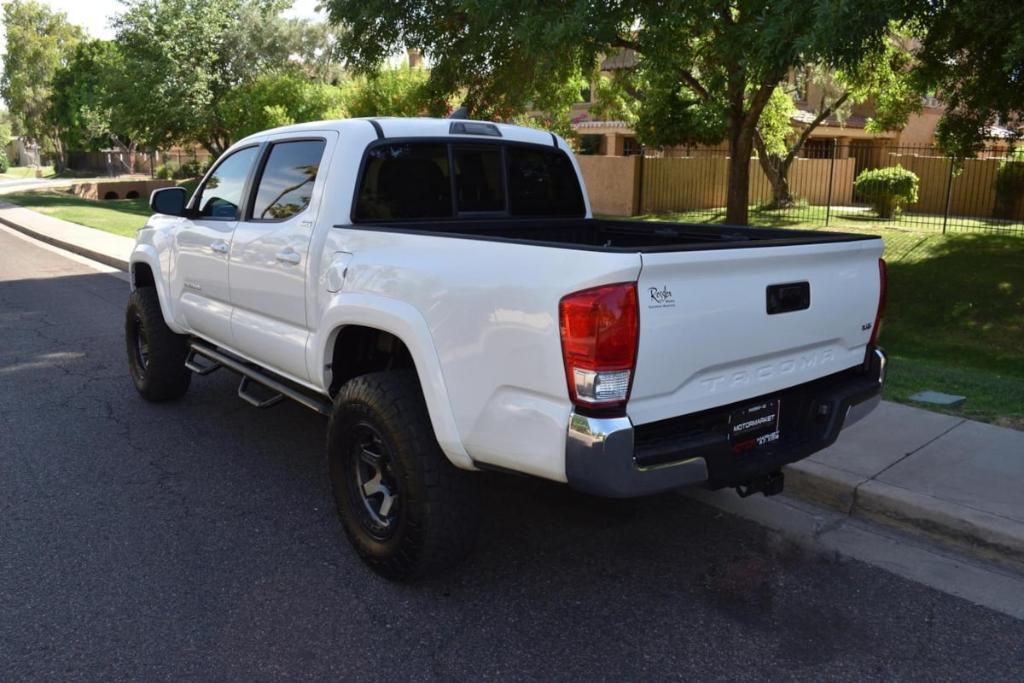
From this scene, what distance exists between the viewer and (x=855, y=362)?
12.8 ft

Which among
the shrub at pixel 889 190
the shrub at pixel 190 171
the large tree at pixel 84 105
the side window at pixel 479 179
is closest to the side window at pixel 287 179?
the side window at pixel 479 179

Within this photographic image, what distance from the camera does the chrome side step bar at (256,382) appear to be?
4371mm

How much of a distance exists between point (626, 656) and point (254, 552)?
5.99 ft

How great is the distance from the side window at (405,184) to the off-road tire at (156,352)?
2.56 metres

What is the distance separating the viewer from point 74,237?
61.1 feet

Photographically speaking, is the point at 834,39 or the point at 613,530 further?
the point at 834,39

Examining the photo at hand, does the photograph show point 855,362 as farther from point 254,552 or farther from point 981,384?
point 981,384

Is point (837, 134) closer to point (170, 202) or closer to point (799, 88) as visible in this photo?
point (799, 88)

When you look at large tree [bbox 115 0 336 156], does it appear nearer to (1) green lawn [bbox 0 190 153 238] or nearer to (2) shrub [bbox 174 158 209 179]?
(1) green lawn [bbox 0 190 153 238]

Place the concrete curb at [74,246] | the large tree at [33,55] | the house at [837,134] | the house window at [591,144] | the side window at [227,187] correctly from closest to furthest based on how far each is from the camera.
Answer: the side window at [227,187]
the concrete curb at [74,246]
the house at [837,134]
the house window at [591,144]
the large tree at [33,55]

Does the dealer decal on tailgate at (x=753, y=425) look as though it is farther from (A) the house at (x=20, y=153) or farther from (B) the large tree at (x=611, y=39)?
(A) the house at (x=20, y=153)

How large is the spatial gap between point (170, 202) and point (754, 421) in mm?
4040

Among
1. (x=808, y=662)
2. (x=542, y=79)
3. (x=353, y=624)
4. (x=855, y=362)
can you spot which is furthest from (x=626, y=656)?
(x=542, y=79)

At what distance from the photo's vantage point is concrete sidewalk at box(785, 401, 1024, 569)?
4.01m
